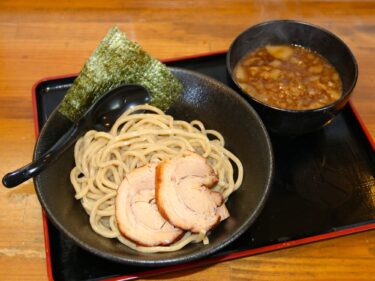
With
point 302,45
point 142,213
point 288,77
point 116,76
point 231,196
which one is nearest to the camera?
point 142,213

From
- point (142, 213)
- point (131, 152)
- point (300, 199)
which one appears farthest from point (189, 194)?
point (300, 199)

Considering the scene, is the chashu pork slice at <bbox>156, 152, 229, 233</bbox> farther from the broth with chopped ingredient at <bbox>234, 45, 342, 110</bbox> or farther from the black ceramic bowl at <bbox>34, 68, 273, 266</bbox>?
the broth with chopped ingredient at <bbox>234, 45, 342, 110</bbox>

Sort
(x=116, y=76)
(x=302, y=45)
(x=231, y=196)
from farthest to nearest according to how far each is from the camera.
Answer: (x=302, y=45)
(x=116, y=76)
(x=231, y=196)

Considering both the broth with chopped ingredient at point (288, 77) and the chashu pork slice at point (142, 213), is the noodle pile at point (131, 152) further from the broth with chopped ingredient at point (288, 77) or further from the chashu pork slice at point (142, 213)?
the broth with chopped ingredient at point (288, 77)

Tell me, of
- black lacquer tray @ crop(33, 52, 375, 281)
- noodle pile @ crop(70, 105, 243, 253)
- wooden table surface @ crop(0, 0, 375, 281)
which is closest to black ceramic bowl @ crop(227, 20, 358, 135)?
black lacquer tray @ crop(33, 52, 375, 281)

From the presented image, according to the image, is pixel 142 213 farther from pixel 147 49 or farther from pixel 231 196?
pixel 147 49

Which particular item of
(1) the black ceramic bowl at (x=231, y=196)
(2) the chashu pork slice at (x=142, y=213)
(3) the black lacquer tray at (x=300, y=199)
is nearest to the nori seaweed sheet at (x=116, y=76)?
(1) the black ceramic bowl at (x=231, y=196)
